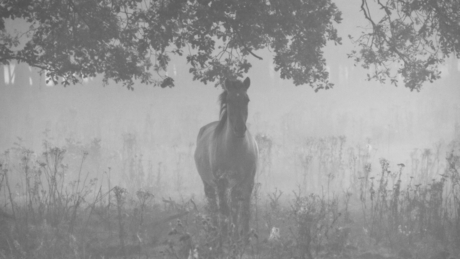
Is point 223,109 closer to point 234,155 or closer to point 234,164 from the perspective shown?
point 234,155

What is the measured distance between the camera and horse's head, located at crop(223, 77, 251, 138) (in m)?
4.65

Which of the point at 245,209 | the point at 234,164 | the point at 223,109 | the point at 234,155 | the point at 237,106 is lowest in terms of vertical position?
the point at 245,209

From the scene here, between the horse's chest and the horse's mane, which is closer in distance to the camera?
the horse's chest

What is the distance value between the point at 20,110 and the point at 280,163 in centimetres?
10068

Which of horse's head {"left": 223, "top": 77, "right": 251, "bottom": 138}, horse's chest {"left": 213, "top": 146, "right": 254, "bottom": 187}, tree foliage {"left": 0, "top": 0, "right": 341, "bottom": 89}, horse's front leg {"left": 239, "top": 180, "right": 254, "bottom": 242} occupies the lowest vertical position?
horse's front leg {"left": 239, "top": 180, "right": 254, "bottom": 242}

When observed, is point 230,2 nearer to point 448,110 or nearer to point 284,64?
point 284,64

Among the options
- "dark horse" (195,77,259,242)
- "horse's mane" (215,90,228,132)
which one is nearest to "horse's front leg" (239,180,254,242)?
"dark horse" (195,77,259,242)

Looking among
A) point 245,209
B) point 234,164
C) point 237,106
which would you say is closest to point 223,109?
point 237,106

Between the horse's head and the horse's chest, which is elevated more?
the horse's head

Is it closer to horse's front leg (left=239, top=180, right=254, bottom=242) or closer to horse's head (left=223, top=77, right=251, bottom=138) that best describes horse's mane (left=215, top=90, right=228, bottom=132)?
horse's head (left=223, top=77, right=251, bottom=138)

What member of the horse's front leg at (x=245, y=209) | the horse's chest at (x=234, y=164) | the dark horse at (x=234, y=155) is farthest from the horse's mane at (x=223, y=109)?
the horse's front leg at (x=245, y=209)

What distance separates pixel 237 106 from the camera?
480cm

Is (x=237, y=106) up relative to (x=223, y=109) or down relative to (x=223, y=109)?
down

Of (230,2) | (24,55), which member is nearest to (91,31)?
(24,55)
